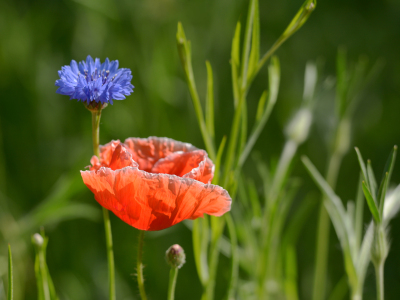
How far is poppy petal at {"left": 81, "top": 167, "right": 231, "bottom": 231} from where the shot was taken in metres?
0.23

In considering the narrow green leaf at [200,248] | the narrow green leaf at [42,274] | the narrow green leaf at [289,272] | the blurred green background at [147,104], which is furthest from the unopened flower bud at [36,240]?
the blurred green background at [147,104]

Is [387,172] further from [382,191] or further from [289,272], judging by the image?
[289,272]

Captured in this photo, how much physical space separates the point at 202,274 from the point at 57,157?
0.47 meters

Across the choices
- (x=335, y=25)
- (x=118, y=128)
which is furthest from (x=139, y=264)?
(x=335, y=25)

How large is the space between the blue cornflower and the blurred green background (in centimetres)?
39

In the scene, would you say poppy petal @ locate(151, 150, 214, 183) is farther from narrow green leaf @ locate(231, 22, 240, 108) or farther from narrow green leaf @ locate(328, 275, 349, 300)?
narrow green leaf @ locate(328, 275, 349, 300)

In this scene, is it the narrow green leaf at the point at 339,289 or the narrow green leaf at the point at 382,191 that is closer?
the narrow green leaf at the point at 382,191

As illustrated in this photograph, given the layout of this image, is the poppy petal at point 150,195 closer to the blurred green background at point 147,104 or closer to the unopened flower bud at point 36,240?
the unopened flower bud at point 36,240

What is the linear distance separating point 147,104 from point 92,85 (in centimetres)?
51

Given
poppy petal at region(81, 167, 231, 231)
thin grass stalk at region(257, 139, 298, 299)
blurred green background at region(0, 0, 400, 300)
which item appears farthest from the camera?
blurred green background at region(0, 0, 400, 300)

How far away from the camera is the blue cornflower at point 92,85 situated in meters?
0.23

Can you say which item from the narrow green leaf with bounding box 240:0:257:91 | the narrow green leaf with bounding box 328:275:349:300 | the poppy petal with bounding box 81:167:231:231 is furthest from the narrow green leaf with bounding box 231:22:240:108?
the narrow green leaf with bounding box 328:275:349:300

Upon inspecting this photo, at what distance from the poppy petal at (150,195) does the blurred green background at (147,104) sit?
42cm

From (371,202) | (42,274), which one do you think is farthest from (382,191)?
(42,274)
